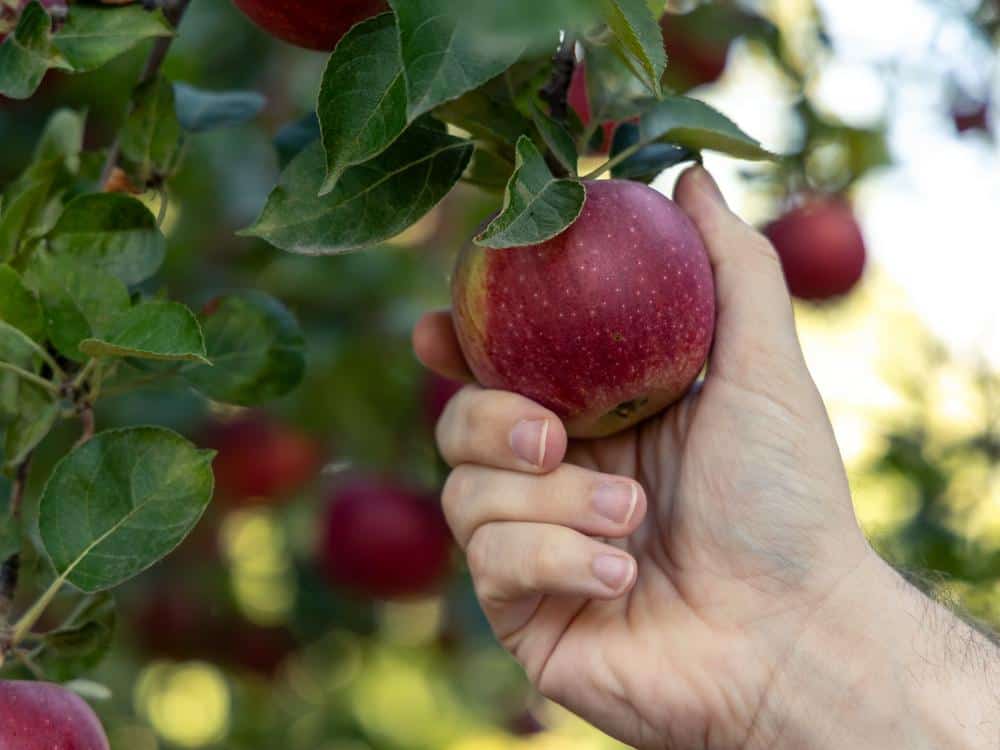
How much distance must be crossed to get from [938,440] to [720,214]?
1.41 meters

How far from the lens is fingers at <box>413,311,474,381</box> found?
1.18 m

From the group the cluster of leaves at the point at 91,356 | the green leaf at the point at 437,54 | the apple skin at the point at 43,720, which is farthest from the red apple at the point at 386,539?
the green leaf at the point at 437,54

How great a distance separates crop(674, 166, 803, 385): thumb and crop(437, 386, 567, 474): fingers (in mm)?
174

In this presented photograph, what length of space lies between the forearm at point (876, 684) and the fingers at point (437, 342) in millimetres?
402

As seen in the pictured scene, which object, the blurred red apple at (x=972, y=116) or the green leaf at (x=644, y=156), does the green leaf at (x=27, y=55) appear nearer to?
the green leaf at (x=644, y=156)

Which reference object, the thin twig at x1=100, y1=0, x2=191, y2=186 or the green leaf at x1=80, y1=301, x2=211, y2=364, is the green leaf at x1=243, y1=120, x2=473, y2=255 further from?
the thin twig at x1=100, y1=0, x2=191, y2=186

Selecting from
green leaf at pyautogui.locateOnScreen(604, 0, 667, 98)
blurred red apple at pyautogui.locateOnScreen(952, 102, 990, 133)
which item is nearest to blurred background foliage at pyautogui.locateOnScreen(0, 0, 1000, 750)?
blurred red apple at pyautogui.locateOnScreen(952, 102, 990, 133)

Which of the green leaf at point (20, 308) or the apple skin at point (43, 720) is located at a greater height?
the green leaf at point (20, 308)

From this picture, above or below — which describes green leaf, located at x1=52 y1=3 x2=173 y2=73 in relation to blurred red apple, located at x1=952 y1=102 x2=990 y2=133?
above

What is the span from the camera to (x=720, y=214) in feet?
3.52

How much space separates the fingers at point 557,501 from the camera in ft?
3.24

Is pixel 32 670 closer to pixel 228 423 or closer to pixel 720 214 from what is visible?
pixel 720 214

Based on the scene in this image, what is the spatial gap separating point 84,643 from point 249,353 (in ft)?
0.88

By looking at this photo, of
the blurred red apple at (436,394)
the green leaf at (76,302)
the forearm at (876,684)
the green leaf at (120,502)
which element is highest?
the green leaf at (76,302)
